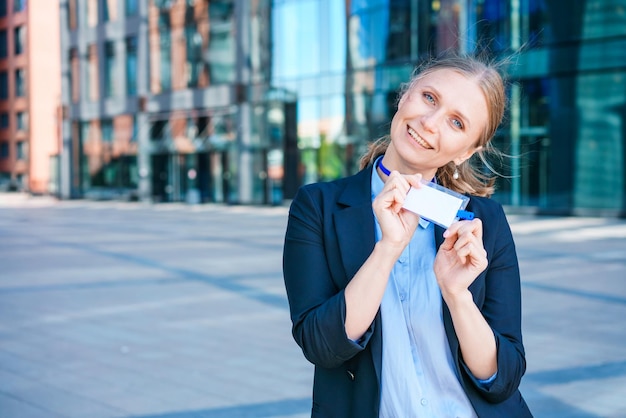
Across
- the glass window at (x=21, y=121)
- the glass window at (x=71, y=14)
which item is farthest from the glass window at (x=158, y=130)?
the glass window at (x=21, y=121)

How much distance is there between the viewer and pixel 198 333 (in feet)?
22.9

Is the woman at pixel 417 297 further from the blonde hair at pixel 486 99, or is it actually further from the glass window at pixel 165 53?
the glass window at pixel 165 53

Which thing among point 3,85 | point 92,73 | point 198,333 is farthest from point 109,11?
point 198,333

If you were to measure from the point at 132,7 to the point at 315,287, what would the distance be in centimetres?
3707

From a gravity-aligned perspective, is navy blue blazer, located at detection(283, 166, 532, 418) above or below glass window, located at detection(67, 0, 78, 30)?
→ below

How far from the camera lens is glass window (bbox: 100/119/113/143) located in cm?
3791

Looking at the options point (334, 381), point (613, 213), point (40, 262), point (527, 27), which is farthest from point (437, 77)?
point (527, 27)

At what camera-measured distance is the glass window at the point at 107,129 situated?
124 ft

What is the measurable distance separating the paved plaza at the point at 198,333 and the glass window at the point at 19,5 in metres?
49.7

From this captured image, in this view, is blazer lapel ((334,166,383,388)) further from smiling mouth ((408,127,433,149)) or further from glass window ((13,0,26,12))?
glass window ((13,0,26,12))

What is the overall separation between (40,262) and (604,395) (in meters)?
9.78

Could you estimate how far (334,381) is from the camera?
1836 millimetres

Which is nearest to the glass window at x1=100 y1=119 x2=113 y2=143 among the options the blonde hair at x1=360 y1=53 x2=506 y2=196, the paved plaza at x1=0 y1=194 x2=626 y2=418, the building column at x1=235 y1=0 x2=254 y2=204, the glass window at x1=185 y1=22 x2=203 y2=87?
the glass window at x1=185 y1=22 x2=203 y2=87

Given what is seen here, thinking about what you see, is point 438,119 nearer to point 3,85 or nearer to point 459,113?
point 459,113
